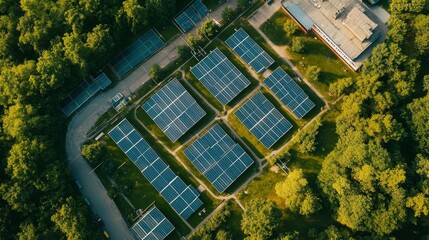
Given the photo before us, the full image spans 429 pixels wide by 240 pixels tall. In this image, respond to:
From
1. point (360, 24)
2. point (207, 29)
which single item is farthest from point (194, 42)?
point (360, 24)

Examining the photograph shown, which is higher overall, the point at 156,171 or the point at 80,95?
the point at 80,95

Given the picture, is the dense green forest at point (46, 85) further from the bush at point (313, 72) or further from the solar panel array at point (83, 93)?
the bush at point (313, 72)

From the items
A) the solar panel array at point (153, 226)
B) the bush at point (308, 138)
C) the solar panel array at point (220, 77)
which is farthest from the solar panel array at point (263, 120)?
the solar panel array at point (153, 226)

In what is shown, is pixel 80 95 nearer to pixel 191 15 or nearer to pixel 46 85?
pixel 46 85

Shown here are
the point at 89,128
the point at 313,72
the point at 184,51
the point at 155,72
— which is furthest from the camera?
the point at 184,51

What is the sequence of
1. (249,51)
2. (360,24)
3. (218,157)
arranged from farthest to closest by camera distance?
(249,51) → (360,24) → (218,157)

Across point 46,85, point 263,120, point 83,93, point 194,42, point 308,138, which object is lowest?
point 308,138
